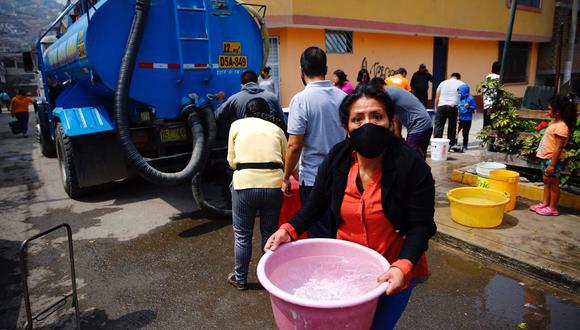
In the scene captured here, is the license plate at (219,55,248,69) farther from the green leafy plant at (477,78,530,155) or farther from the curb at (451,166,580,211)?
the green leafy plant at (477,78,530,155)

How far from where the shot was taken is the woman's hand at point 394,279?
55.8 inches

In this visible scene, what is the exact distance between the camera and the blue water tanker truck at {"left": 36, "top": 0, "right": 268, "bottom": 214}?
458 cm

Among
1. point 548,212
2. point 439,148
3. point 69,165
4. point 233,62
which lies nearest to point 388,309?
point 548,212

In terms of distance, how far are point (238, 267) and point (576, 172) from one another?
166 inches

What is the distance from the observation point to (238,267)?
3324mm

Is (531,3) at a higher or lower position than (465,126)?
higher

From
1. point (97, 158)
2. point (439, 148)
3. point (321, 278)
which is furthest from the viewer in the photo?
point (439, 148)

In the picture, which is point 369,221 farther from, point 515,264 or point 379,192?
point 515,264

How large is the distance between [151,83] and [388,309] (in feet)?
14.1

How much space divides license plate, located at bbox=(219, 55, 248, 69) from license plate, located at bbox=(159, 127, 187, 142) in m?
1.08

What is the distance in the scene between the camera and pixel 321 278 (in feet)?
5.91

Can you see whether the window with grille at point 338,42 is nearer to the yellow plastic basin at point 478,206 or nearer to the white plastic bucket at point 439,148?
the white plastic bucket at point 439,148

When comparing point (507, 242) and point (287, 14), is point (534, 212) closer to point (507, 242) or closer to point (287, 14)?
point (507, 242)

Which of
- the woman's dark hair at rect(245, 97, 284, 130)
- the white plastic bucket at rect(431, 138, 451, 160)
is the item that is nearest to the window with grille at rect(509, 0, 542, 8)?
the white plastic bucket at rect(431, 138, 451, 160)
